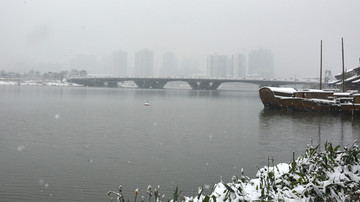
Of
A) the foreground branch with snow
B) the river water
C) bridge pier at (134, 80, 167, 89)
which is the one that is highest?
bridge pier at (134, 80, 167, 89)

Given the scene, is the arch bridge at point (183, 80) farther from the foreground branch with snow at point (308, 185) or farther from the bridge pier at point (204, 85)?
the foreground branch with snow at point (308, 185)

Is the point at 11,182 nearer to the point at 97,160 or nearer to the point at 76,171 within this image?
the point at 76,171

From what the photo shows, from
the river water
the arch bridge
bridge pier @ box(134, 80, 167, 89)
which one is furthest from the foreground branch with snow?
bridge pier @ box(134, 80, 167, 89)

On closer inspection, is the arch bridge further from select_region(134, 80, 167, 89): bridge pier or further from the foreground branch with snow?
the foreground branch with snow

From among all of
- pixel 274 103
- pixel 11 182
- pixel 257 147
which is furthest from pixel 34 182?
pixel 274 103

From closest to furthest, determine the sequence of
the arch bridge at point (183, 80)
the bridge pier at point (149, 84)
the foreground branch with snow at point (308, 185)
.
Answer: the foreground branch with snow at point (308, 185) → the arch bridge at point (183, 80) → the bridge pier at point (149, 84)

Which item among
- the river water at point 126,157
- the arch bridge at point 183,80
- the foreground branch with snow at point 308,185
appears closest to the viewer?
the foreground branch with snow at point 308,185

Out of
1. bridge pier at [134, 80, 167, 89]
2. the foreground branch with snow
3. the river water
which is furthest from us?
bridge pier at [134, 80, 167, 89]

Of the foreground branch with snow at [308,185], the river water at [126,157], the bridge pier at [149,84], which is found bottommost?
the river water at [126,157]

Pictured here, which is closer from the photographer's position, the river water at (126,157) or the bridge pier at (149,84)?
the river water at (126,157)

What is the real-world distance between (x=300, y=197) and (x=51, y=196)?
7.03m

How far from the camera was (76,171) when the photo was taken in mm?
11859

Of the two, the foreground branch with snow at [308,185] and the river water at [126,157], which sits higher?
the foreground branch with snow at [308,185]

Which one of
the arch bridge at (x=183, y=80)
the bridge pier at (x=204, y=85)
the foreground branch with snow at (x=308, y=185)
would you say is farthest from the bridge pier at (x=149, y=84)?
the foreground branch with snow at (x=308, y=185)
